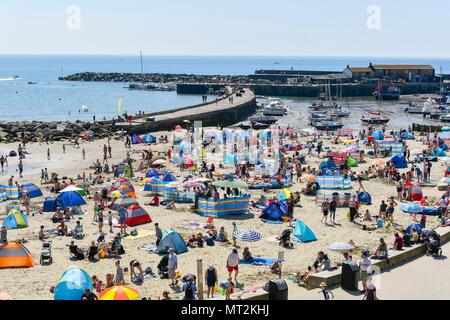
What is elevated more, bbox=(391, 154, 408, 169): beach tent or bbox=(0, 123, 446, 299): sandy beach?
bbox=(391, 154, 408, 169): beach tent

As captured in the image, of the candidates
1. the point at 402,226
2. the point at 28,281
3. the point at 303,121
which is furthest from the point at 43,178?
the point at 303,121

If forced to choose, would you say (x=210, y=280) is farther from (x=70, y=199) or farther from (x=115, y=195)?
(x=70, y=199)

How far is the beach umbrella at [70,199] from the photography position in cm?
2153

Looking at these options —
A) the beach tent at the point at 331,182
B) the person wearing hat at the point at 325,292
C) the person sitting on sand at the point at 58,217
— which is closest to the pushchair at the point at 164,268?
the person wearing hat at the point at 325,292

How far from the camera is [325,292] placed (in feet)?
36.7

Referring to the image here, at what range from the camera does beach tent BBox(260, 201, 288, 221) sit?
65.5ft

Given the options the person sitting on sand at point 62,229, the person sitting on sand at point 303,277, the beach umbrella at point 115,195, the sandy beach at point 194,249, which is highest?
the beach umbrella at point 115,195

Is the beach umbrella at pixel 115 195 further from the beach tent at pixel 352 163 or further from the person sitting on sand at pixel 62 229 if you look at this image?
the beach tent at pixel 352 163

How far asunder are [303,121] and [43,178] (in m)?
34.7

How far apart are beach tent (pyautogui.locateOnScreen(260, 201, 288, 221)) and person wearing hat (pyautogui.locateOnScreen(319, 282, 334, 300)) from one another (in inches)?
320

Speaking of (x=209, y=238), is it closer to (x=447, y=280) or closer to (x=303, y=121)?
(x=447, y=280)

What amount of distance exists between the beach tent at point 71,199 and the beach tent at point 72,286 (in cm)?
931

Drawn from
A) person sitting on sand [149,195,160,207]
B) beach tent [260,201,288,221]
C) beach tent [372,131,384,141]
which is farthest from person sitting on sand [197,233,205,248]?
beach tent [372,131,384,141]

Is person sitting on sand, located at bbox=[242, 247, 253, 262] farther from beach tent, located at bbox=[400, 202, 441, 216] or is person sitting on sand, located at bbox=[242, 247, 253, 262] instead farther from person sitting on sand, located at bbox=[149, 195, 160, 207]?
beach tent, located at bbox=[400, 202, 441, 216]
